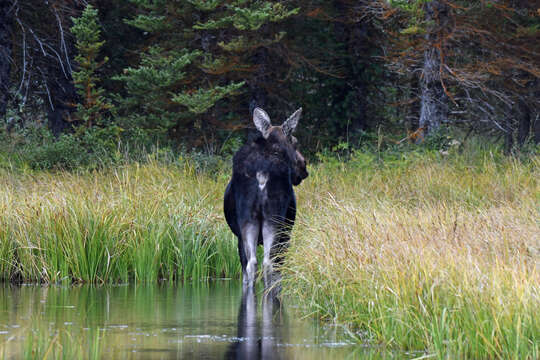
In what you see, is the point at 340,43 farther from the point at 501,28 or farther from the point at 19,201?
the point at 19,201

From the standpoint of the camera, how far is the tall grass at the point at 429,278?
23.1ft

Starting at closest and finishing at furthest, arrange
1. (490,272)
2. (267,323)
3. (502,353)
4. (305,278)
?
(502,353)
(490,272)
(267,323)
(305,278)

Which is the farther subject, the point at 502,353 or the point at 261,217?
the point at 261,217

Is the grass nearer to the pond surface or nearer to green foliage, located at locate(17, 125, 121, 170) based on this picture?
the pond surface

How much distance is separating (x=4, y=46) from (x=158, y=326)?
1782 centimetres

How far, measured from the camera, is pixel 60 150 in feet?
73.8

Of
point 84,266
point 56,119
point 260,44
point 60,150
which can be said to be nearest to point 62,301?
point 84,266

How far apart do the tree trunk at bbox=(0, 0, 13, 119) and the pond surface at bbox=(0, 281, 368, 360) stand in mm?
13700

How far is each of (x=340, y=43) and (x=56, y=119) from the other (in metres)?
9.24

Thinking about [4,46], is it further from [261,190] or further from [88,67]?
[261,190]

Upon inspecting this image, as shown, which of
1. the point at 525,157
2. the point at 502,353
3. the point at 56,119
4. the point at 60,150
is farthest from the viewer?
the point at 56,119

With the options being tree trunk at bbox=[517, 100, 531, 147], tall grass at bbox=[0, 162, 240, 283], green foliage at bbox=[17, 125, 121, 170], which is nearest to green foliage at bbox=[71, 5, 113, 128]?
green foliage at bbox=[17, 125, 121, 170]

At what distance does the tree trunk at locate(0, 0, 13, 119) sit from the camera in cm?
2467

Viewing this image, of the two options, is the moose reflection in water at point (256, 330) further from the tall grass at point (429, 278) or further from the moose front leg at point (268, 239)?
the tall grass at point (429, 278)
